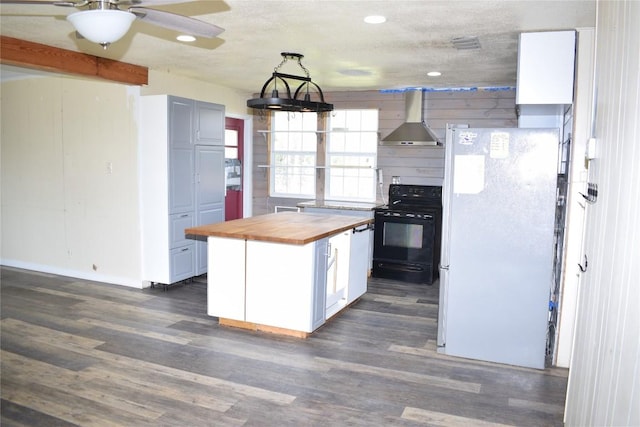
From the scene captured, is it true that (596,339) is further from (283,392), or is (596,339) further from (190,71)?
(190,71)

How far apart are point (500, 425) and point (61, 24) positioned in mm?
3887

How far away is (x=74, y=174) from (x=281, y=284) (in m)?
3.26

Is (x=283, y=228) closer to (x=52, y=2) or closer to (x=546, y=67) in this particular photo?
(x=546, y=67)

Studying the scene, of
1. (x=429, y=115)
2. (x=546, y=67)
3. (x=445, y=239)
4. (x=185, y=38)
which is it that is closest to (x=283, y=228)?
(x=445, y=239)

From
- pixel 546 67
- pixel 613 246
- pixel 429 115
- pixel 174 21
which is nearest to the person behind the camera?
pixel 613 246

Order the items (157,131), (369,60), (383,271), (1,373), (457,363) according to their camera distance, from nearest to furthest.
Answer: (1,373)
(457,363)
(369,60)
(157,131)
(383,271)

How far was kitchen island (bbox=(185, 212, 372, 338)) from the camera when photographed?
392 cm

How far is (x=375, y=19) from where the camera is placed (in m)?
3.31

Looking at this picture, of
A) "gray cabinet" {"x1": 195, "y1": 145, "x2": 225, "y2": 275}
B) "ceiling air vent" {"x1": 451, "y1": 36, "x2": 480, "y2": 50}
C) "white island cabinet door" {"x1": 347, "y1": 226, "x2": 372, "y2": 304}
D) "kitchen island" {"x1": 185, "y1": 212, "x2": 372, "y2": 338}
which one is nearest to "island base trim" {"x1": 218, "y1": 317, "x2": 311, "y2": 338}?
"kitchen island" {"x1": 185, "y1": 212, "x2": 372, "y2": 338}

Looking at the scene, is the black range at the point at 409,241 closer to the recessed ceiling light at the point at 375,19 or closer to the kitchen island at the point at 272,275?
the kitchen island at the point at 272,275

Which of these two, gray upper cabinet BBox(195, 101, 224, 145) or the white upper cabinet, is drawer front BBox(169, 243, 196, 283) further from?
the white upper cabinet

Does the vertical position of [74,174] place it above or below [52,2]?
below

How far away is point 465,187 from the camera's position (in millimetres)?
3605

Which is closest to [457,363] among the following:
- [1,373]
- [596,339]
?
[596,339]
